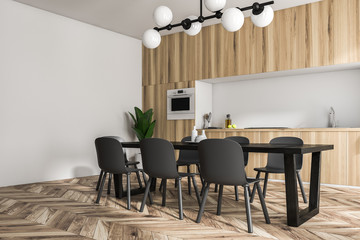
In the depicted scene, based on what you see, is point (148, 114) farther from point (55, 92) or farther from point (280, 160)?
point (280, 160)

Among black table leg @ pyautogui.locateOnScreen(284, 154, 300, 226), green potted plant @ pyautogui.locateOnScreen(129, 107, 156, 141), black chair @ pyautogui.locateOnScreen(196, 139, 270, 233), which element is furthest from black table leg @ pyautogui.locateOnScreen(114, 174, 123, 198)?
green potted plant @ pyautogui.locateOnScreen(129, 107, 156, 141)

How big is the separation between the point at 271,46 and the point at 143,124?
109 inches

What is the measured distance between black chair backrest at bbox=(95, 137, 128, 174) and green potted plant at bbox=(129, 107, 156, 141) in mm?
2719

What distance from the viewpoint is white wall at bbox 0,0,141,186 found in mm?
5004

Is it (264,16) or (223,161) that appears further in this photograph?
(264,16)

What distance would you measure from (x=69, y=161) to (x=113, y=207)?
2.55 m

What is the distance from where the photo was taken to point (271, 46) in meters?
5.39

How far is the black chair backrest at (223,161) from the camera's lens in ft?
8.91

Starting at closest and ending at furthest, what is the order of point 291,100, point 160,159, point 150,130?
1. point 160,159
2. point 291,100
3. point 150,130

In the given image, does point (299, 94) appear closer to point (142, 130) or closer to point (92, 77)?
point (142, 130)

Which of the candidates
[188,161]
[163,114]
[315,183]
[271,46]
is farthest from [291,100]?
[315,183]

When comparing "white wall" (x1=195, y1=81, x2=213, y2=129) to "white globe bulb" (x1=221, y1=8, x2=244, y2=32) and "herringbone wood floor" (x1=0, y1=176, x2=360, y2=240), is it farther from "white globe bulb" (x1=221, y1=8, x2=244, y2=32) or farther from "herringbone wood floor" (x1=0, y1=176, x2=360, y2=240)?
"white globe bulb" (x1=221, y1=8, x2=244, y2=32)

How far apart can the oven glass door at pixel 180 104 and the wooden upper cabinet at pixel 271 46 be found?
1.26ft

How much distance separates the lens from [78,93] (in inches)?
235
